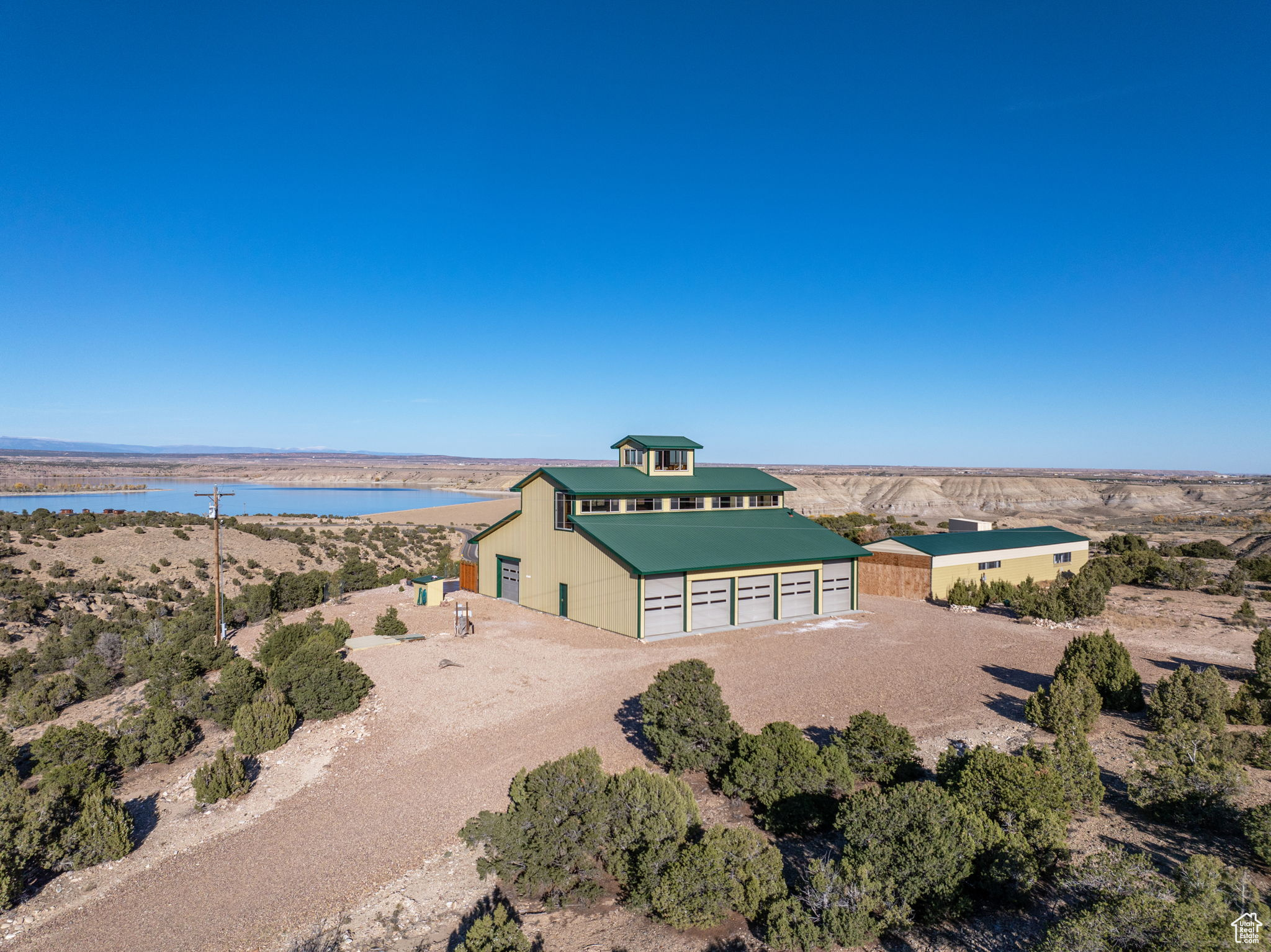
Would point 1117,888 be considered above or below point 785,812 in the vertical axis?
above

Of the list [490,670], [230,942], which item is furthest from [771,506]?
[230,942]

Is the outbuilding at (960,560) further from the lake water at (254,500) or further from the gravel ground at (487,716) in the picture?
the lake water at (254,500)

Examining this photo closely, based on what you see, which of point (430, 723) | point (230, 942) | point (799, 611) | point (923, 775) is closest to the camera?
point (230, 942)

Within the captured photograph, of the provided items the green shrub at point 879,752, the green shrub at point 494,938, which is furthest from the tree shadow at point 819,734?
the green shrub at point 494,938

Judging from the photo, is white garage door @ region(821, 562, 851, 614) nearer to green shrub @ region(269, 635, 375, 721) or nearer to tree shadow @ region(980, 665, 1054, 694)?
tree shadow @ region(980, 665, 1054, 694)

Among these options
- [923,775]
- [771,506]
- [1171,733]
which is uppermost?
[771,506]

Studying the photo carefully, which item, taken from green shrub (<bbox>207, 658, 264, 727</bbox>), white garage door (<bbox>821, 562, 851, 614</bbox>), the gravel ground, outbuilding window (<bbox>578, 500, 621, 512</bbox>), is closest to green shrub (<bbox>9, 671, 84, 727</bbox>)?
the gravel ground

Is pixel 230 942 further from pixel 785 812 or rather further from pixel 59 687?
pixel 59 687
